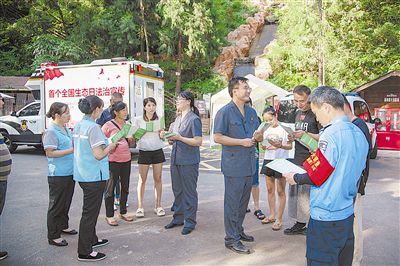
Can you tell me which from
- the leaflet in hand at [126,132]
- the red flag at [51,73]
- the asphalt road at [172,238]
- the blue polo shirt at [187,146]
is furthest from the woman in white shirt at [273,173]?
the red flag at [51,73]

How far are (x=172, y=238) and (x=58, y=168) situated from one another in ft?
5.44

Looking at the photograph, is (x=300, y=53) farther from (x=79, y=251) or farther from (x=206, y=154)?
(x=79, y=251)

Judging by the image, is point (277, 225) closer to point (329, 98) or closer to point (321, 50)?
point (329, 98)

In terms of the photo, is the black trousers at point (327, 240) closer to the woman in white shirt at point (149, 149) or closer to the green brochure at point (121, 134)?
the green brochure at point (121, 134)

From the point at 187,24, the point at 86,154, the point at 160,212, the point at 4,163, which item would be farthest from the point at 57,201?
the point at 187,24

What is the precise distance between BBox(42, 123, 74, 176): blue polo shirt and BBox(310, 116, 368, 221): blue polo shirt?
3.06 meters

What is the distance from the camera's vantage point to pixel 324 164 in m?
2.35

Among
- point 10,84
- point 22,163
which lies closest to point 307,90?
point 22,163

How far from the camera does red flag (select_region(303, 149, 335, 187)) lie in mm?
2346

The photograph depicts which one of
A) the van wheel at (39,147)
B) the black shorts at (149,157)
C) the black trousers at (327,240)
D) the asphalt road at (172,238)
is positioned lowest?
the asphalt road at (172,238)

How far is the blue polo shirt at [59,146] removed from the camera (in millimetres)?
4242

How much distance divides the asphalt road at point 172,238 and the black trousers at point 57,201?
210 mm

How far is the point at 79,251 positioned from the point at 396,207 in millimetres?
5123

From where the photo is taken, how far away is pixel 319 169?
7.75 ft
